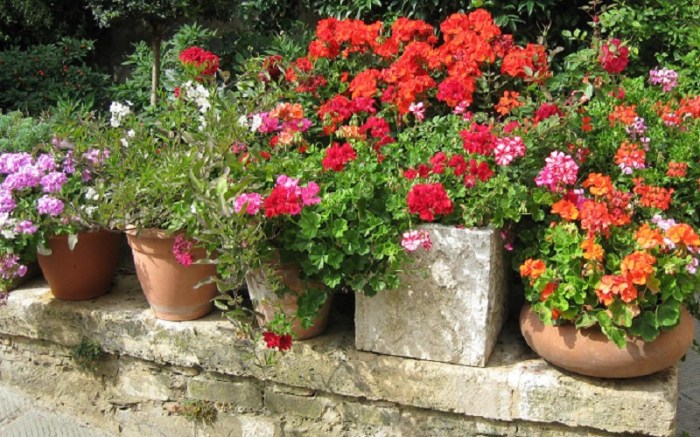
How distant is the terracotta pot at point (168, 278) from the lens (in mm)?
3135

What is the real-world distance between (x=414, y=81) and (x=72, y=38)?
134 inches

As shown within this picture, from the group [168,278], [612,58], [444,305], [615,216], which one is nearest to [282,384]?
[168,278]

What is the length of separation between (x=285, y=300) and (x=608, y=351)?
3.75 feet

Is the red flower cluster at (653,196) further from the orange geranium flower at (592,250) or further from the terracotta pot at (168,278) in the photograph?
the terracotta pot at (168,278)

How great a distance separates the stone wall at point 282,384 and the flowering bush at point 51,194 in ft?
1.16

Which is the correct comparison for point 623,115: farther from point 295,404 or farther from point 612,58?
point 295,404

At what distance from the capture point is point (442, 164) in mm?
2865

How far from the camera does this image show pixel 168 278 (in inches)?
125

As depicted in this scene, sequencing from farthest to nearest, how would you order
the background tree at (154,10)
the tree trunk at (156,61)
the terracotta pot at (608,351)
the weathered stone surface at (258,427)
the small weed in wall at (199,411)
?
1. the tree trunk at (156,61)
2. the background tree at (154,10)
3. the small weed in wall at (199,411)
4. the weathered stone surface at (258,427)
5. the terracotta pot at (608,351)

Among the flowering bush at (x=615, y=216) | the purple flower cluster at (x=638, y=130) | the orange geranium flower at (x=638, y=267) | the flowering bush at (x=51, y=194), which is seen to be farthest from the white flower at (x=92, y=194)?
the purple flower cluster at (x=638, y=130)

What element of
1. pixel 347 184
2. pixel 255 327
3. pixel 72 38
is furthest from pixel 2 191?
pixel 72 38

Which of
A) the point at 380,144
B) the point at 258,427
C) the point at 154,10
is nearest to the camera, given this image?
the point at 380,144

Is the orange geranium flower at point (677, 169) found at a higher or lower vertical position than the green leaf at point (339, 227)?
lower

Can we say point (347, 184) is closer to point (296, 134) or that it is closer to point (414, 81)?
point (296, 134)
